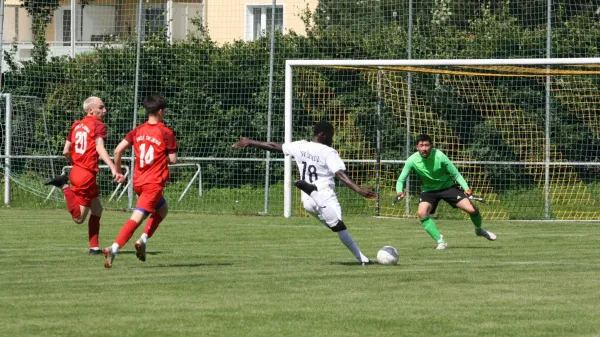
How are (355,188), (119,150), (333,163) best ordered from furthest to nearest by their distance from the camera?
(333,163) → (119,150) → (355,188)

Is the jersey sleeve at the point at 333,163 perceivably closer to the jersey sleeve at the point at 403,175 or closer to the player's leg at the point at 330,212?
the player's leg at the point at 330,212

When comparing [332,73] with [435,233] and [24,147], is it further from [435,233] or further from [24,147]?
[435,233]

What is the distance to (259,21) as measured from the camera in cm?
2791

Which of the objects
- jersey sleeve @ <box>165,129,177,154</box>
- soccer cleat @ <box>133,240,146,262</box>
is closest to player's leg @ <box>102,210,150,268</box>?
soccer cleat @ <box>133,240,146,262</box>

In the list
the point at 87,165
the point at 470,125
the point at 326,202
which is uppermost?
the point at 470,125

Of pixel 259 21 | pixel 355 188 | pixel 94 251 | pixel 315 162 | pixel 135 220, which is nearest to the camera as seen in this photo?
pixel 355 188

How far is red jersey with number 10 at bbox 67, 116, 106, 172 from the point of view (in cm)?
1445

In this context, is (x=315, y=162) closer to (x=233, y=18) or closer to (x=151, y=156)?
(x=151, y=156)

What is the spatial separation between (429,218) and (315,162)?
13.0 ft

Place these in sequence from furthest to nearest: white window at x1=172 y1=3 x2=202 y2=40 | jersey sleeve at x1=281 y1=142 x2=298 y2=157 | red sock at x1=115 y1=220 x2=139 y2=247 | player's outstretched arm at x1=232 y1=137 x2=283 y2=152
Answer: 1. white window at x1=172 y1=3 x2=202 y2=40
2. jersey sleeve at x1=281 y1=142 x2=298 y2=157
3. player's outstretched arm at x1=232 y1=137 x2=283 y2=152
4. red sock at x1=115 y1=220 x2=139 y2=247

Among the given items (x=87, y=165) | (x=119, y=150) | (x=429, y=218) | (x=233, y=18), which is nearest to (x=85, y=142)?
(x=87, y=165)

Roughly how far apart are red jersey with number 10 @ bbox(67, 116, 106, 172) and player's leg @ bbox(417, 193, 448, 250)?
4.80 meters

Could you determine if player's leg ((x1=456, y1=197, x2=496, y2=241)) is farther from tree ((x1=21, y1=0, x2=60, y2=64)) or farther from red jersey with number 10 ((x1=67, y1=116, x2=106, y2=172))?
tree ((x1=21, y1=0, x2=60, y2=64))

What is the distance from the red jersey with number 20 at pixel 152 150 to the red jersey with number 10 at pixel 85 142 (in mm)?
1481
